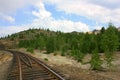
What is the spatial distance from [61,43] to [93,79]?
9038 cm

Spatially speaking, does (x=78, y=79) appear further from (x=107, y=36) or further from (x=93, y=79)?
(x=107, y=36)

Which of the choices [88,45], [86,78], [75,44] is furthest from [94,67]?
[75,44]

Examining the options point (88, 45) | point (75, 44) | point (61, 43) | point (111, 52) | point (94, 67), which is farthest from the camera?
point (61, 43)

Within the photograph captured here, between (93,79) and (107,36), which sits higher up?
(107,36)

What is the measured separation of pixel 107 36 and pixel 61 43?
225 feet

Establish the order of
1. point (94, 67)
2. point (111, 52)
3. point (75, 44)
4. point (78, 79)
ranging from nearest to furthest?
point (78, 79), point (94, 67), point (111, 52), point (75, 44)

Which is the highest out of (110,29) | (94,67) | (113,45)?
(110,29)

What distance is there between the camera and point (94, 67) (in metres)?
30.6

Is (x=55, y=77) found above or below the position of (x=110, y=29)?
below

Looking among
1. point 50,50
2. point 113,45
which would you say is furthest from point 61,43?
point 113,45

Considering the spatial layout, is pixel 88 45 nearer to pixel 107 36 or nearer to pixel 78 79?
pixel 107 36

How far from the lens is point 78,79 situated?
14.1 m

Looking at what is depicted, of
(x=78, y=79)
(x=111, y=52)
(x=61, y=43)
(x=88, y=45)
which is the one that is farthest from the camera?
(x=61, y=43)

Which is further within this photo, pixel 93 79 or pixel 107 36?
pixel 107 36
